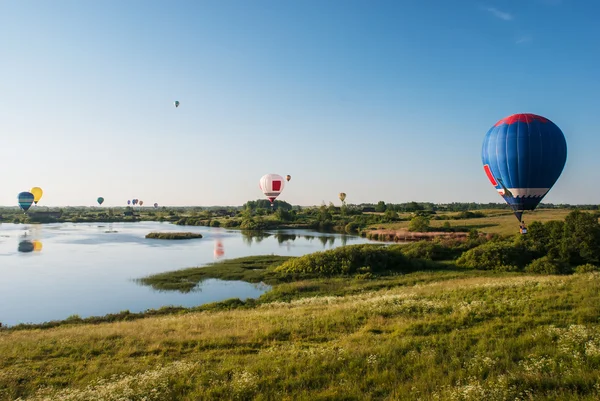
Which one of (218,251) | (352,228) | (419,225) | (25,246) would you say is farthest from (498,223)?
(25,246)

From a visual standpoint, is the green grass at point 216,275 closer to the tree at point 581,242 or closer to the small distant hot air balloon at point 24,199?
the tree at point 581,242

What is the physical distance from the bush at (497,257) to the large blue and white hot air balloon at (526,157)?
12.1 feet

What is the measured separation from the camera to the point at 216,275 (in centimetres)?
3556

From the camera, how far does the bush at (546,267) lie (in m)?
27.5

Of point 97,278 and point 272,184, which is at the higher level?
point 272,184

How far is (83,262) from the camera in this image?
1772 inches

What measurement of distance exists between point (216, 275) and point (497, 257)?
24.4 meters

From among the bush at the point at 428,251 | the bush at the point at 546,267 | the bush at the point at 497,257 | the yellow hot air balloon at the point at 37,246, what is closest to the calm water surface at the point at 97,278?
the yellow hot air balloon at the point at 37,246

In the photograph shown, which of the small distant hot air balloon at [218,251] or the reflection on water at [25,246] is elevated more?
the reflection on water at [25,246]

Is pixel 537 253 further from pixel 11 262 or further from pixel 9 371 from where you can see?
pixel 11 262

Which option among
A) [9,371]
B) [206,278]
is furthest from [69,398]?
[206,278]

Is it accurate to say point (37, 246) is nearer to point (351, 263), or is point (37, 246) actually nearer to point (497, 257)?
point (351, 263)

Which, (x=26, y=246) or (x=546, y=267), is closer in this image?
(x=546, y=267)

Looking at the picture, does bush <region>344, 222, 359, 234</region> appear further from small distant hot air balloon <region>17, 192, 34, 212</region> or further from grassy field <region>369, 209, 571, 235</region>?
small distant hot air balloon <region>17, 192, 34, 212</region>
